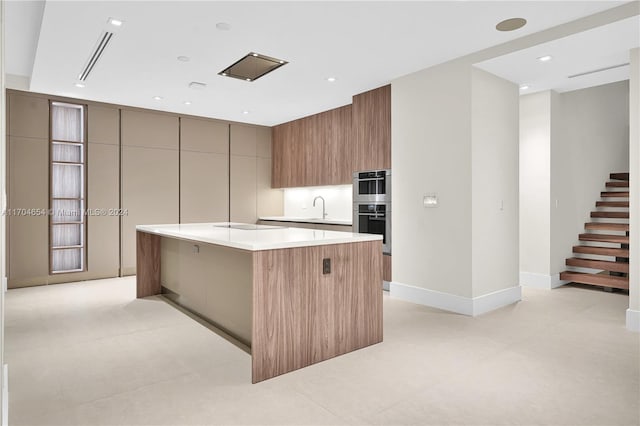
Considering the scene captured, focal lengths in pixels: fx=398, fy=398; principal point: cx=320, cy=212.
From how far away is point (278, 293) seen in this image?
256 cm

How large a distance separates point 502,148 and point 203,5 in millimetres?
3277

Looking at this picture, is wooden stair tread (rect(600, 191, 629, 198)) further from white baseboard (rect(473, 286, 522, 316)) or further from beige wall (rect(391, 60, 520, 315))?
white baseboard (rect(473, 286, 522, 316))

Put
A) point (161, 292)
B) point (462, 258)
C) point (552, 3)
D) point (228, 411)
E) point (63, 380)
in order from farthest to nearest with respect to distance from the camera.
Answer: point (161, 292) → point (462, 258) → point (552, 3) → point (63, 380) → point (228, 411)

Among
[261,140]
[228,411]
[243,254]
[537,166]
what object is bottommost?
[228,411]

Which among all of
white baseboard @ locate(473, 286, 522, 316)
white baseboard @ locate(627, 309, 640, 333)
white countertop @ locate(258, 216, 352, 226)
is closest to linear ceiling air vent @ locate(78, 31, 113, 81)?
white countertop @ locate(258, 216, 352, 226)

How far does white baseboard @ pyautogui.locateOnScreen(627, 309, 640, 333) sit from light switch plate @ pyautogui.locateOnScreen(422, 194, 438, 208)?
1.93m

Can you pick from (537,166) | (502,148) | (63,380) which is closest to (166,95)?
(63,380)

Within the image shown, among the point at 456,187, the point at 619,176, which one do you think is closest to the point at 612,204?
the point at 619,176

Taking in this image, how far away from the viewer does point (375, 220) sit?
512 cm

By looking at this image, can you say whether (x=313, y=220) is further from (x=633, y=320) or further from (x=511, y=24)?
(x=633, y=320)

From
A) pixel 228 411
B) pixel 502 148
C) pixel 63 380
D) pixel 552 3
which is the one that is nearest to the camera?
pixel 228 411

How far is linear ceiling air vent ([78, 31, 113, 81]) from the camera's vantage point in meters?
3.54

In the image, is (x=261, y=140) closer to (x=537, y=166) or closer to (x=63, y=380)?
(x=537, y=166)

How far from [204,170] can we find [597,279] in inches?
234
